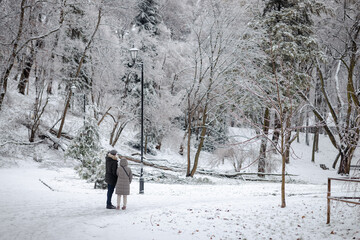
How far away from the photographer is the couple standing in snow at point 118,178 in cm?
848

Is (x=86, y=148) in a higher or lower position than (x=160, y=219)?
higher

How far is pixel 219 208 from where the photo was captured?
8922 mm

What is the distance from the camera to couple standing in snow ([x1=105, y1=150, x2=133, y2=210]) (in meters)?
8.48

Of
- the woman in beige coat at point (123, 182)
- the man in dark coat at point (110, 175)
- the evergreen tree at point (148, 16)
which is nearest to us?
the woman in beige coat at point (123, 182)

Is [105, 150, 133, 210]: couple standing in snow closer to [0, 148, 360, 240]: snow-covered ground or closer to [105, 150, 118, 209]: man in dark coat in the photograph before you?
[105, 150, 118, 209]: man in dark coat

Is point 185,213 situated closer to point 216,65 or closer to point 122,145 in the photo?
point 216,65

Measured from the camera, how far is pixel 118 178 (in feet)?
28.1

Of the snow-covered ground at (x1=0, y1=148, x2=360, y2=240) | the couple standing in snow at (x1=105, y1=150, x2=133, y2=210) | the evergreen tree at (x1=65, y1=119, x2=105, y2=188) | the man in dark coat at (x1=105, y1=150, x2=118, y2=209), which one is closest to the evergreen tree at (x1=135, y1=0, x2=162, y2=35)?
the evergreen tree at (x1=65, y1=119, x2=105, y2=188)

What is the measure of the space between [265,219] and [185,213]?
2.14m

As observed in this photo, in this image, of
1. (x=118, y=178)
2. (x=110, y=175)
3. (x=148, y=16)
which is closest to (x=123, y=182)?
(x=118, y=178)

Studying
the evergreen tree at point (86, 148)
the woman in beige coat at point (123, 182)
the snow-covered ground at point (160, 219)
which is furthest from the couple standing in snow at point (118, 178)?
the evergreen tree at point (86, 148)

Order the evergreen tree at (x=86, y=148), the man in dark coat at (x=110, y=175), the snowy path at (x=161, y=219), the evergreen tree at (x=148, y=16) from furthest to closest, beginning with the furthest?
1. the evergreen tree at (x=148, y=16)
2. the evergreen tree at (x=86, y=148)
3. the man in dark coat at (x=110, y=175)
4. the snowy path at (x=161, y=219)

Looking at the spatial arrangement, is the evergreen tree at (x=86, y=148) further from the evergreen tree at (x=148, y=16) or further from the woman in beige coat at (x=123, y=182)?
the evergreen tree at (x=148, y=16)

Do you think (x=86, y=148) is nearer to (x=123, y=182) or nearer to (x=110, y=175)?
(x=110, y=175)
